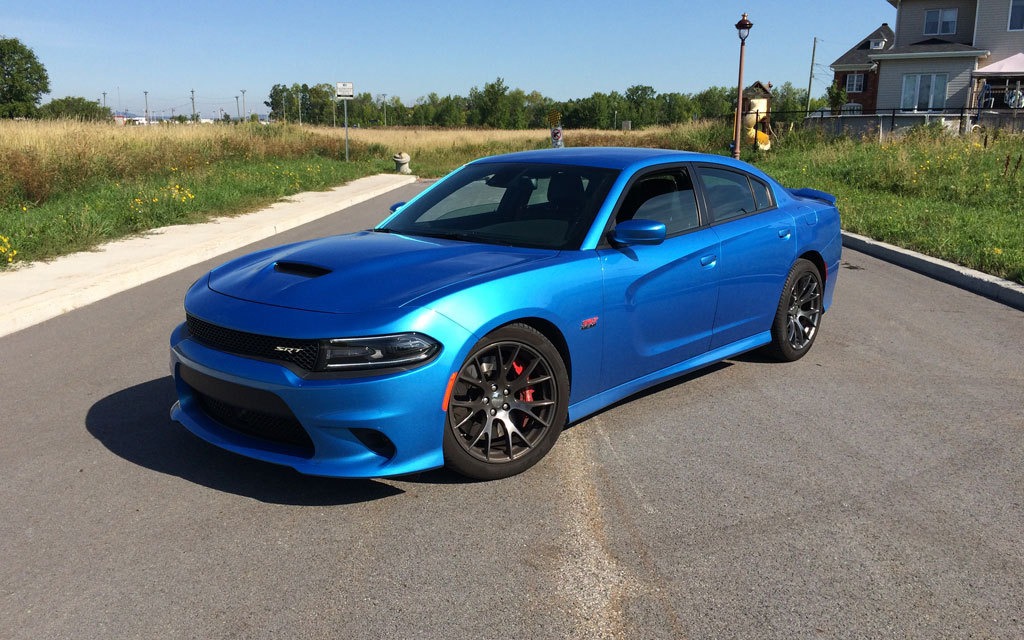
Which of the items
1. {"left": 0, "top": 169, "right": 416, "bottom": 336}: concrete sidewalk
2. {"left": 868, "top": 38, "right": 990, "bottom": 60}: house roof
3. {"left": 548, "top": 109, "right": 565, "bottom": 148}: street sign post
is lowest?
{"left": 0, "top": 169, "right": 416, "bottom": 336}: concrete sidewalk

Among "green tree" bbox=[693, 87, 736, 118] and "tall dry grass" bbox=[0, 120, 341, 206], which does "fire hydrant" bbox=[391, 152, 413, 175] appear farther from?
"green tree" bbox=[693, 87, 736, 118]

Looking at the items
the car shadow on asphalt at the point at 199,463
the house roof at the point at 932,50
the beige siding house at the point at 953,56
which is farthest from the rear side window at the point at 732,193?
the house roof at the point at 932,50

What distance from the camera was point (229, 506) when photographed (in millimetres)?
3656

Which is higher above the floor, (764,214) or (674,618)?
(764,214)

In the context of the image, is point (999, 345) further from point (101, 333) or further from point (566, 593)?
point (101, 333)

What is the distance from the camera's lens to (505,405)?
3941 mm

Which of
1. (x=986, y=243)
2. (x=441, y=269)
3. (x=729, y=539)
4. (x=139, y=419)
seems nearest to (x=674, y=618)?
(x=729, y=539)

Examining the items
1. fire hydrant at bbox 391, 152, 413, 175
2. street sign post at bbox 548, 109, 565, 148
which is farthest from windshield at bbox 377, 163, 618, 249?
fire hydrant at bbox 391, 152, 413, 175

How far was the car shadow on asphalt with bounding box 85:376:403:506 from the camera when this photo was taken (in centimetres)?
381

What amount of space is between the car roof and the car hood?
0.94 metres

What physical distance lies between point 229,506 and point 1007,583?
307 cm

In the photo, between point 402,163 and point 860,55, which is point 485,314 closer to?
point 402,163

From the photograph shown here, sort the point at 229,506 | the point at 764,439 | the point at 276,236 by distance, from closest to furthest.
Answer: the point at 229,506 < the point at 764,439 < the point at 276,236

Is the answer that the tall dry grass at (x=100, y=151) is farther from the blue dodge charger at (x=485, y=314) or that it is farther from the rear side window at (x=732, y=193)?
the rear side window at (x=732, y=193)
